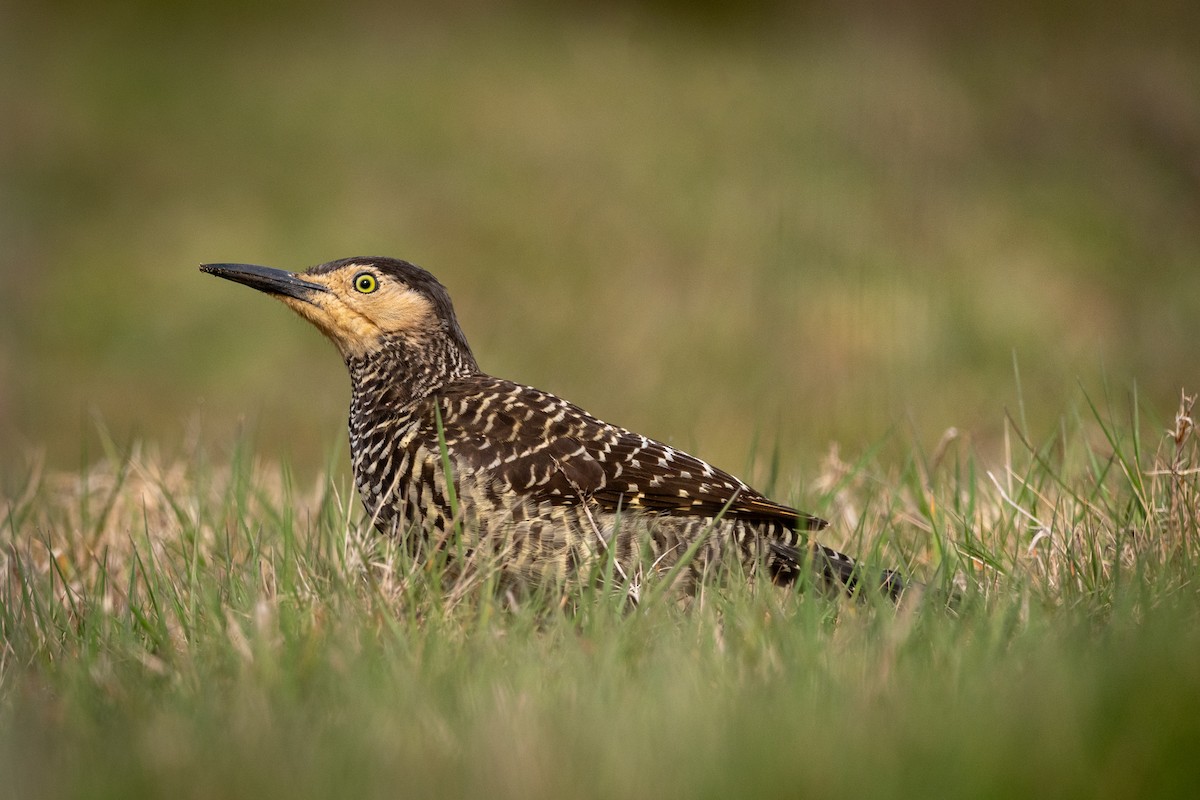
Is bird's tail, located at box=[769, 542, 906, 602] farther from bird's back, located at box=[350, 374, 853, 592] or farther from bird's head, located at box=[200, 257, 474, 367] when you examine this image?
bird's head, located at box=[200, 257, 474, 367]

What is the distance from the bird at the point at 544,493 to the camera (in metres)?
4.21

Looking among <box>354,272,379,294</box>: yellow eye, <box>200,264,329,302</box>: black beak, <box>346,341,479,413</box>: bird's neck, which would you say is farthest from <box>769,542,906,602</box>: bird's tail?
<box>200,264,329,302</box>: black beak

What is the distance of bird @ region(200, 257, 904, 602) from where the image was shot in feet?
13.8

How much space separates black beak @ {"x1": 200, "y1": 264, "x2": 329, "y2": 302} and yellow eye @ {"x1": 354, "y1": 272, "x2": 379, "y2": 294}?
0.55 feet

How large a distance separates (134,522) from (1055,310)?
6.84m

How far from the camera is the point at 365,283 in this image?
514 cm

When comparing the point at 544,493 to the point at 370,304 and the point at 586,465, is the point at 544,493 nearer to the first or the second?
the point at 586,465

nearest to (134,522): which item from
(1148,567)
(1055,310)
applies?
(1148,567)

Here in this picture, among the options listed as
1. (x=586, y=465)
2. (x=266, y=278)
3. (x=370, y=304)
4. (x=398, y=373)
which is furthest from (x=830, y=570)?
(x=266, y=278)

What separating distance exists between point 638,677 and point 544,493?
4.82ft

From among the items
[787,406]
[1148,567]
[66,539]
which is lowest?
[66,539]

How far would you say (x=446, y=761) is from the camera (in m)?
2.40

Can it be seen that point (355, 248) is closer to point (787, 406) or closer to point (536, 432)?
point (787, 406)

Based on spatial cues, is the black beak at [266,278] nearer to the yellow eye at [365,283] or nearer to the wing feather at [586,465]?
the yellow eye at [365,283]
